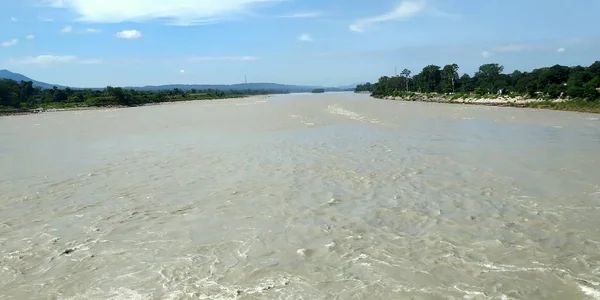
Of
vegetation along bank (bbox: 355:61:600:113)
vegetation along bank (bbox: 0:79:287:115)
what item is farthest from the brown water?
vegetation along bank (bbox: 0:79:287:115)

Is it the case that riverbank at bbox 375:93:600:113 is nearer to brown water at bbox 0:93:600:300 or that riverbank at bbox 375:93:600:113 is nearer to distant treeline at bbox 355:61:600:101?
distant treeline at bbox 355:61:600:101

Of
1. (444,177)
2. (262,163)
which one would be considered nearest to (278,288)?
(444,177)

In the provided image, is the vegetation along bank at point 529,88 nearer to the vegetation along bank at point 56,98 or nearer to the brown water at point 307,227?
the brown water at point 307,227

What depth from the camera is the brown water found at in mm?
4160

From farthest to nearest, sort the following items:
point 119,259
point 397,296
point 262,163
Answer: point 262,163
point 119,259
point 397,296

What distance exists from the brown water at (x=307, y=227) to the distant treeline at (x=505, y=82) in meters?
26.5

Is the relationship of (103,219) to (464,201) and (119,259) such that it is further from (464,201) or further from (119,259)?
(464,201)

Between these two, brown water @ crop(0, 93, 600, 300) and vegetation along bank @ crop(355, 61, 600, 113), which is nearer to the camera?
brown water @ crop(0, 93, 600, 300)

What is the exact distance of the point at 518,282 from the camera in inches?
160

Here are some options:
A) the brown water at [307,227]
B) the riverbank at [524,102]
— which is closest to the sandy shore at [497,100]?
the riverbank at [524,102]

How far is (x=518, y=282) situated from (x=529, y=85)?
42.5m

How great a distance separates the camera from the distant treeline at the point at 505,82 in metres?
33.8

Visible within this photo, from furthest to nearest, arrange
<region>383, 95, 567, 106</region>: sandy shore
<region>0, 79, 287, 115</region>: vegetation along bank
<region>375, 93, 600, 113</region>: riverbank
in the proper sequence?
<region>0, 79, 287, 115</region>: vegetation along bank, <region>383, 95, 567, 106</region>: sandy shore, <region>375, 93, 600, 113</region>: riverbank

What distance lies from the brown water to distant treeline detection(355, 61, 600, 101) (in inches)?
1042
